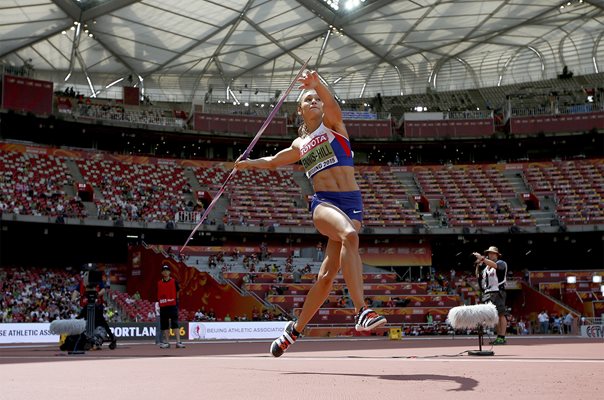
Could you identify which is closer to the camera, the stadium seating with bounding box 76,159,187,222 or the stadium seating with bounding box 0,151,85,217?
the stadium seating with bounding box 0,151,85,217

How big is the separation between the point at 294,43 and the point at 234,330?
97.0ft

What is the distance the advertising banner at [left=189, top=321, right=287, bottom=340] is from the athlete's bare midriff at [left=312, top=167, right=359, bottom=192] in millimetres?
19266

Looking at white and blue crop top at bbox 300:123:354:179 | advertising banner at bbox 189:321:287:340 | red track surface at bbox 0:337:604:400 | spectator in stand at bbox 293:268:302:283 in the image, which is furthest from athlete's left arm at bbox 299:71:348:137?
spectator in stand at bbox 293:268:302:283

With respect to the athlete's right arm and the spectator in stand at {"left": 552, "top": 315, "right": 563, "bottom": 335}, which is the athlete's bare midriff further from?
the spectator in stand at {"left": 552, "top": 315, "right": 563, "bottom": 335}

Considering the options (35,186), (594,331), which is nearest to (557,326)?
(594,331)

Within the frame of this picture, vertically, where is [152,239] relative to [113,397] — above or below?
above

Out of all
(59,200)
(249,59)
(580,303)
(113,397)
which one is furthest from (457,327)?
(249,59)

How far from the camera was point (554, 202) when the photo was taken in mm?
48844

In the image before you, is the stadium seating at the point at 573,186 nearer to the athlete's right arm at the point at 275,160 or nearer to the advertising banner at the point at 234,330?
the advertising banner at the point at 234,330

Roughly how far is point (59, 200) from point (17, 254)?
15.1 ft

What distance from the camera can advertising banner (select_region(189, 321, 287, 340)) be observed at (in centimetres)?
2572

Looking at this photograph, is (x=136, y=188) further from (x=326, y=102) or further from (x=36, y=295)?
(x=326, y=102)

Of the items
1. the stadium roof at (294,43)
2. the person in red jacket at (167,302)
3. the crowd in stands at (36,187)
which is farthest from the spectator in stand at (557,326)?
the crowd in stands at (36,187)

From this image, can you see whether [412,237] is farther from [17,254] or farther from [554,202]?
[17,254]
